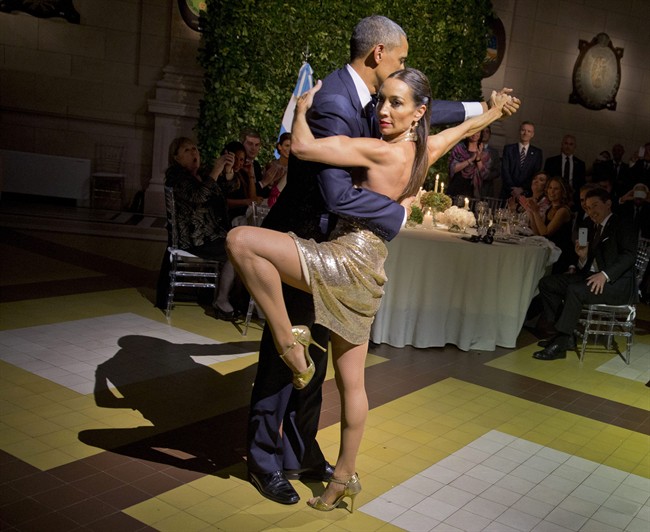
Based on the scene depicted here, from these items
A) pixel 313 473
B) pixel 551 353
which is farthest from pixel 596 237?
pixel 313 473

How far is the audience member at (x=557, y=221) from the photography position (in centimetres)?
700

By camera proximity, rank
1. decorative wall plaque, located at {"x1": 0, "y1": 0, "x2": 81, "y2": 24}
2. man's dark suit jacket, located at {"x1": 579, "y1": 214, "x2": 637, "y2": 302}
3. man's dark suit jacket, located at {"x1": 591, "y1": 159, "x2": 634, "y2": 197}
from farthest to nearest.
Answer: decorative wall plaque, located at {"x1": 0, "y1": 0, "x2": 81, "y2": 24} < man's dark suit jacket, located at {"x1": 591, "y1": 159, "x2": 634, "y2": 197} < man's dark suit jacket, located at {"x1": 579, "y1": 214, "x2": 637, "y2": 302}

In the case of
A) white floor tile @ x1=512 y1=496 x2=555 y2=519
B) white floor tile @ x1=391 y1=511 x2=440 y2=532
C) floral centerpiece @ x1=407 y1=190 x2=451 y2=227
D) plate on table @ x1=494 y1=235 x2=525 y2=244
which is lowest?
white floor tile @ x1=512 y1=496 x2=555 y2=519

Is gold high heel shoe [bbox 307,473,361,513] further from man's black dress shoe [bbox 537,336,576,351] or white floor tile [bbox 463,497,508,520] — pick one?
man's black dress shoe [bbox 537,336,576,351]

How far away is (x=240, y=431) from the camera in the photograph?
405 cm

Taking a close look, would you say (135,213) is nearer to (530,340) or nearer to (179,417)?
(530,340)

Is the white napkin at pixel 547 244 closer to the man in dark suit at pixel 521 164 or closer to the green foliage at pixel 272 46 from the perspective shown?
the man in dark suit at pixel 521 164

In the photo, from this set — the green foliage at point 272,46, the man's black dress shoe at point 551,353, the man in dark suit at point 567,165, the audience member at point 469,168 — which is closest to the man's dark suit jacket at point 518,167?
the audience member at point 469,168

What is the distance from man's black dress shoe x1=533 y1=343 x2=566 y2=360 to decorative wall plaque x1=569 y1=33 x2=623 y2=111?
8.78m

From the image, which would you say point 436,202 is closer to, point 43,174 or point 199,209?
point 199,209

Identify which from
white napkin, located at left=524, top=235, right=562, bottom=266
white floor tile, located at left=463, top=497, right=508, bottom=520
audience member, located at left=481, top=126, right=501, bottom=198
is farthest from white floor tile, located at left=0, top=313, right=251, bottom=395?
audience member, located at left=481, top=126, right=501, bottom=198

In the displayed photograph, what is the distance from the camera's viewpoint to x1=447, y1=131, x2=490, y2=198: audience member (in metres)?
9.57

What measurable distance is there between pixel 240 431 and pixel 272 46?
21.9ft

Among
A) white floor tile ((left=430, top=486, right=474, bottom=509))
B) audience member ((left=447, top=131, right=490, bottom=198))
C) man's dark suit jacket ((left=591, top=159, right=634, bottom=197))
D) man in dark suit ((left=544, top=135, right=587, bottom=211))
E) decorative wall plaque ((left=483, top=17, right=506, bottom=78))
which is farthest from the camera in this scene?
decorative wall plaque ((left=483, top=17, right=506, bottom=78))
